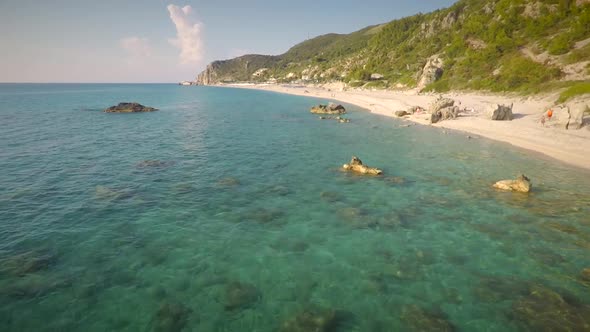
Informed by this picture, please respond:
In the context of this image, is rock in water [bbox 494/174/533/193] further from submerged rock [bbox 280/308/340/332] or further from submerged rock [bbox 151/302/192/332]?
submerged rock [bbox 151/302/192/332]

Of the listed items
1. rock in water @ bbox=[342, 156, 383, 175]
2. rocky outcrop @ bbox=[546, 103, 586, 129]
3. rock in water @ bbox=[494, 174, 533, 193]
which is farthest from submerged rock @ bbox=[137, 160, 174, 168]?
rocky outcrop @ bbox=[546, 103, 586, 129]

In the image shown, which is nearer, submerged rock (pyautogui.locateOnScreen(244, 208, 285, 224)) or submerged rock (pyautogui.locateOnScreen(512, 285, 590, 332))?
submerged rock (pyautogui.locateOnScreen(512, 285, 590, 332))

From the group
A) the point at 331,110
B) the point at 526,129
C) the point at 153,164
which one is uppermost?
the point at 331,110

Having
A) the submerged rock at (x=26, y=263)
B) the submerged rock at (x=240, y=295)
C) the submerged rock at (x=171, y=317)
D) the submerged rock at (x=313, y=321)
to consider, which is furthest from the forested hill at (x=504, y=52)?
the submerged rock at (x=26, y=263)

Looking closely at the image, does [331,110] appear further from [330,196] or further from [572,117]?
[330,196]

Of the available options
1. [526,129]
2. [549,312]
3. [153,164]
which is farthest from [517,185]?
[153,164]

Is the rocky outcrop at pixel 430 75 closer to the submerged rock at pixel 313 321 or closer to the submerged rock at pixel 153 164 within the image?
the submerged rock at pixel 153 164
